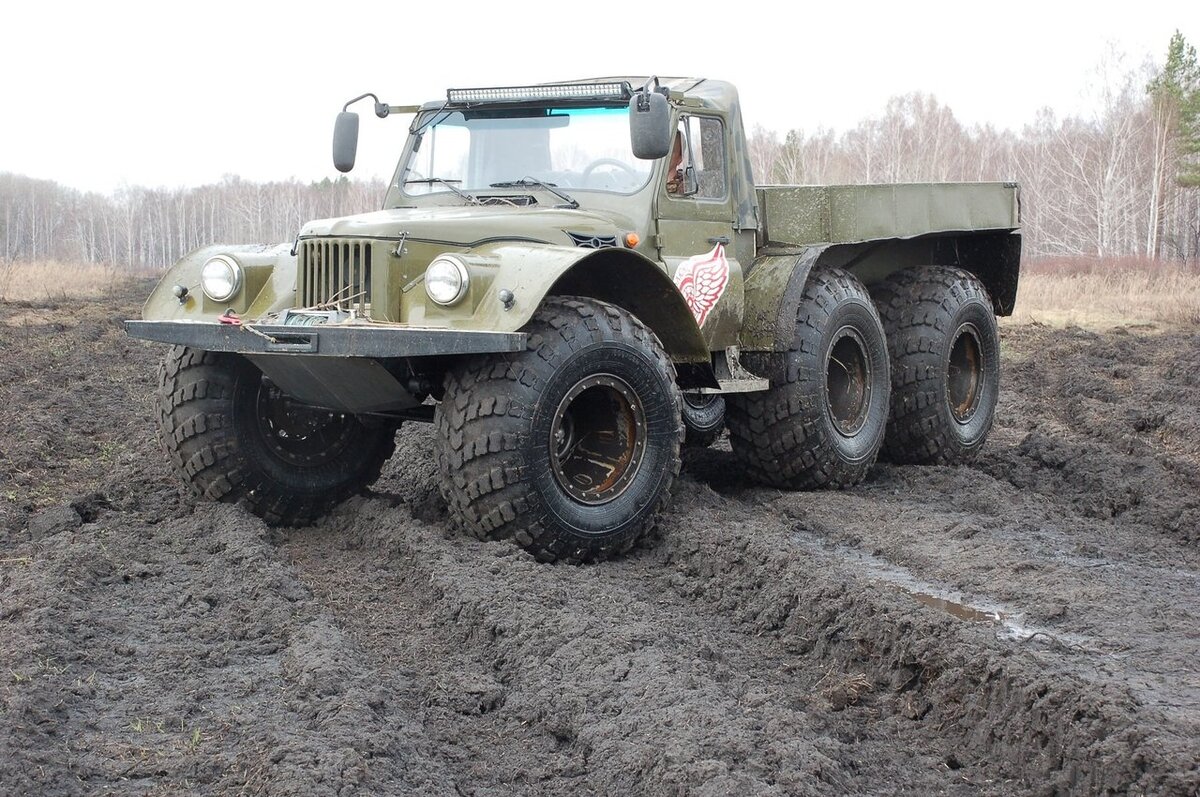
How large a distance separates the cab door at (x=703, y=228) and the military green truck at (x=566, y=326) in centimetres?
2

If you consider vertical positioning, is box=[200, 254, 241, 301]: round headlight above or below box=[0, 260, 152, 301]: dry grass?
above

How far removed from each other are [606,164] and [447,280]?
1627 mm

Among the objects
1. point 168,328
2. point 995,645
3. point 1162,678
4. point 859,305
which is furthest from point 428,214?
point 1162,678

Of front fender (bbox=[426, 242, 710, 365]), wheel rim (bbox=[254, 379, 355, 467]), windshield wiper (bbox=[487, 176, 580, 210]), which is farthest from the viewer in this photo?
windshield wiper (bbox=[487, 176, 580, 210])

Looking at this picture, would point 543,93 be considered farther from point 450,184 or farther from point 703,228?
point 703,228

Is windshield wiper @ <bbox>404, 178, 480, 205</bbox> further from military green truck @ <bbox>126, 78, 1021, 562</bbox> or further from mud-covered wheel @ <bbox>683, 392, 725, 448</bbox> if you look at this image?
mud-covered wheel @ <bbox>683, 392, 725, 448</bbox>

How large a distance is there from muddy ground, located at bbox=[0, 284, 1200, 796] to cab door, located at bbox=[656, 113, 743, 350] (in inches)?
39.3

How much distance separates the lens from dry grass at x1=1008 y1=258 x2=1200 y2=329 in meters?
19.2

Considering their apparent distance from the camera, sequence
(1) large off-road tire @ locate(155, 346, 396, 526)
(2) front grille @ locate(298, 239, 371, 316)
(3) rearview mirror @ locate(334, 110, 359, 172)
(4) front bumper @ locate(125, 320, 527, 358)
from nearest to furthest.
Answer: (4) front bumper @ locate(125, 320, 527, 358) → (2) front grille @ locate(298, 239, 371, 316) → (1) large off-road tire @ locate(155, 346, 396, 526) → (3) rearview mirror @ locate(334, 110, 359, 172)

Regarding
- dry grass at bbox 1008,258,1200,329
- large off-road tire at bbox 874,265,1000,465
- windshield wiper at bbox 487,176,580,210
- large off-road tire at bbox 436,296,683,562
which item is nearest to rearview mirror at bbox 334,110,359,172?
windshield wiper at bbox 487,176,580,210

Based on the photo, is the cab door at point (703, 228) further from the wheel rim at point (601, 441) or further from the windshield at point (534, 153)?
the wheel rim at point (601, 441)

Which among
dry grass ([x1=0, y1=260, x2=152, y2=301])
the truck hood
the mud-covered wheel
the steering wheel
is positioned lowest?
the mud-covered wheel

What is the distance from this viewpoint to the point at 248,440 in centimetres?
645

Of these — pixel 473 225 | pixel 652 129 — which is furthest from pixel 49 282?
pixel 652 129
